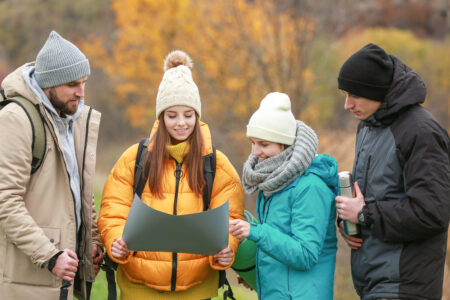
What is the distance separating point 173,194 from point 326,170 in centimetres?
90

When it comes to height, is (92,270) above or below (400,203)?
below

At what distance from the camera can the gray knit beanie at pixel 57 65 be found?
3.19 m

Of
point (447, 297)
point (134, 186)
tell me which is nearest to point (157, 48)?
point (447, 297)

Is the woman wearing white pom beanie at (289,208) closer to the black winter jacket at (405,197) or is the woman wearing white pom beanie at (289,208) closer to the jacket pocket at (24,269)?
the black winter jacket at (405,197)

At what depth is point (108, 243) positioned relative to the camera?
3258mm

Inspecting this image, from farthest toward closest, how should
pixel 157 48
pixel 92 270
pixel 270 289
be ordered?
1. pixel 157 48
2. pixel 92 270
3. pixel 270 289

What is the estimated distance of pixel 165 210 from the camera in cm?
329

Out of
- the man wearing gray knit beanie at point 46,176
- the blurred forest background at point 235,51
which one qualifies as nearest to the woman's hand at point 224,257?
the man wearing gray knit beanie at point 46,176

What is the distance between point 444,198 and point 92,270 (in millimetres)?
2072

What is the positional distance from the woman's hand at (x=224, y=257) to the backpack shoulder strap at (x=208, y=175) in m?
0.28

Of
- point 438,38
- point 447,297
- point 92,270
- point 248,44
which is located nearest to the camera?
point 92,270

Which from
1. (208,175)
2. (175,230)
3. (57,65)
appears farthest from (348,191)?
(57,65)

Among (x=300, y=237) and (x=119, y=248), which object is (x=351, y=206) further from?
(x=119, y=248)

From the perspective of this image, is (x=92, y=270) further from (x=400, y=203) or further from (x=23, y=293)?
(x=400, y=203)
